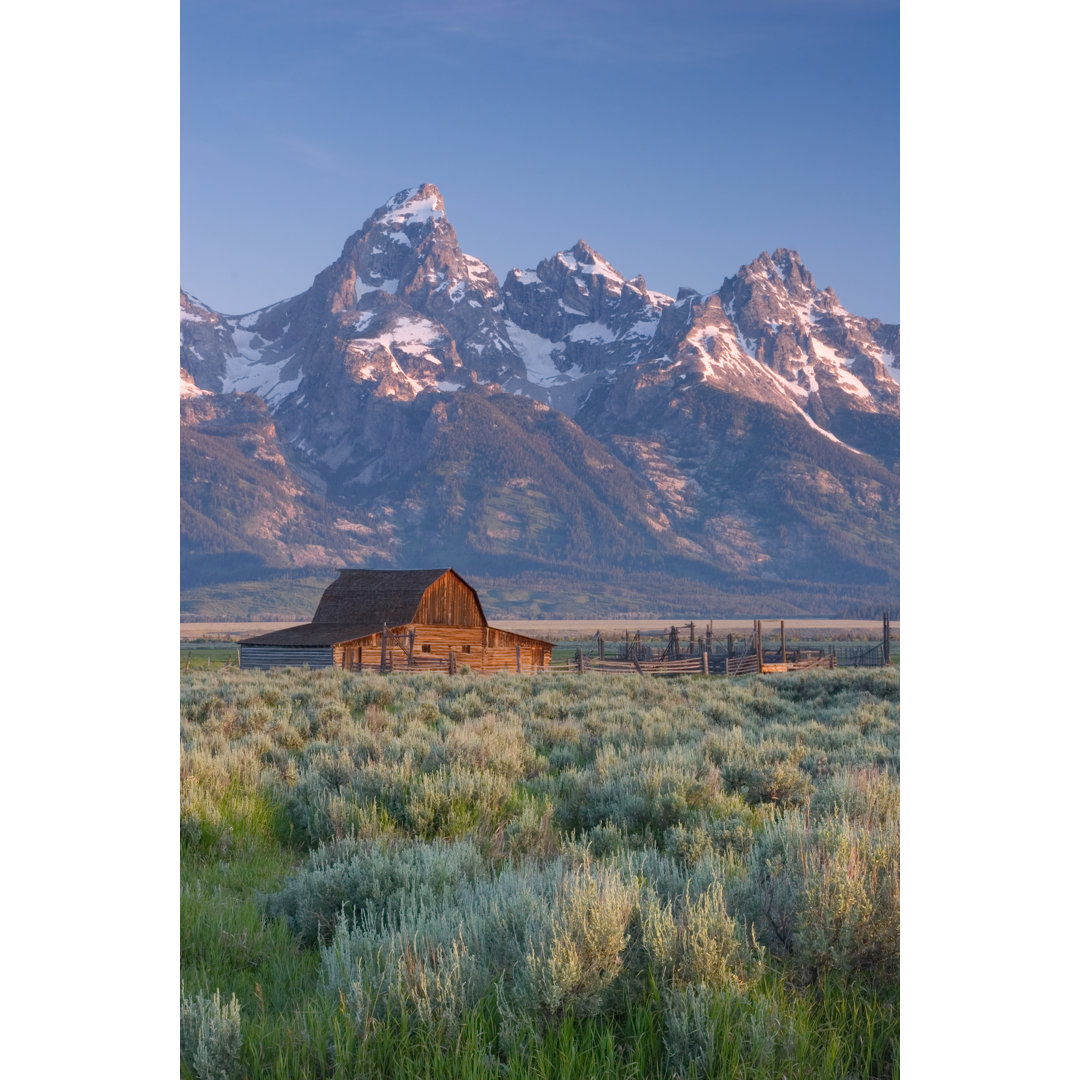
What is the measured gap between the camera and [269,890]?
5.39 metres

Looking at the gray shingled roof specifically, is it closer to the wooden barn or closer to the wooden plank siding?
the wooden barn

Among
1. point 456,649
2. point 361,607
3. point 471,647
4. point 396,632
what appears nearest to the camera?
point 396,632

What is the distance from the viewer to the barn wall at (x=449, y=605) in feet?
142

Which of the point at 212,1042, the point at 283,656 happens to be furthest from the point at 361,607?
the point at 212,1042

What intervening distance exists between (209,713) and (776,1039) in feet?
37.7

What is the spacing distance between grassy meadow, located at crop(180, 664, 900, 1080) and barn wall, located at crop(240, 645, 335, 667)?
106ft

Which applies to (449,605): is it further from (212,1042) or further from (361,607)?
(212,1042)

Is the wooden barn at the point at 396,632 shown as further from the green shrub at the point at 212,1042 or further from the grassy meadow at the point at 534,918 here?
the green shrub at the point at 212,1042

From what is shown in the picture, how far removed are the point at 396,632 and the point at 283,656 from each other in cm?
598

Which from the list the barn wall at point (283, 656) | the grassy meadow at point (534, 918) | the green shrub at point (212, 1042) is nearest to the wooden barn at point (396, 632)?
the barn wall at point (283, 656)

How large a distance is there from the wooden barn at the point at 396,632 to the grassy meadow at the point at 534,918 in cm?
3077

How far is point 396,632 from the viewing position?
40531mm
